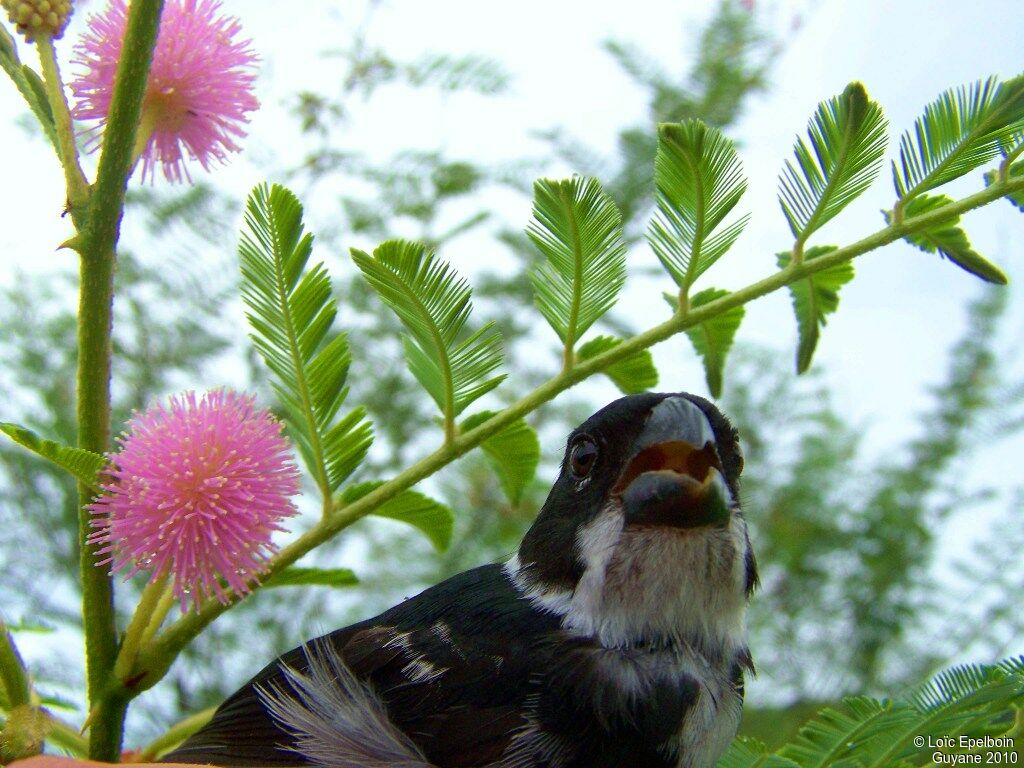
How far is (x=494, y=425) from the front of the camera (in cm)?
124

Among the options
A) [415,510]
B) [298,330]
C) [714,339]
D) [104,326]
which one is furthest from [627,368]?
[104,326]

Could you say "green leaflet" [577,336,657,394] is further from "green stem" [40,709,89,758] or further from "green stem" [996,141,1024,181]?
"green stem" [40,709,89,758]

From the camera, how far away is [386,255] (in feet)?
3.89

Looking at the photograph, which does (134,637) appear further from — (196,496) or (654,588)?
(654,588)

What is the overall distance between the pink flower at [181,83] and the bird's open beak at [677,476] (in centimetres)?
72

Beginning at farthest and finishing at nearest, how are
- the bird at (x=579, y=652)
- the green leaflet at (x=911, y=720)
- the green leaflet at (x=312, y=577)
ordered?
the green leaflet at (x=312, y=577), the bird at (x=579, y=652), the green leaflet at (x=911, y=720)

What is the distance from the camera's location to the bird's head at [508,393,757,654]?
132 cm

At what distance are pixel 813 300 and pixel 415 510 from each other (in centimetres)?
65

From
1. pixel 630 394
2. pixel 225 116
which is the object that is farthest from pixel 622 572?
pixel 225 116

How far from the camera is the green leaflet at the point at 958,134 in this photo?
3.68ft

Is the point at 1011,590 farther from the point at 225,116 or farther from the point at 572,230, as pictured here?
the point at 225,116

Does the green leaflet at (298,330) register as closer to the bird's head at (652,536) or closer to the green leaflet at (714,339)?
the bird's head at (652,536)

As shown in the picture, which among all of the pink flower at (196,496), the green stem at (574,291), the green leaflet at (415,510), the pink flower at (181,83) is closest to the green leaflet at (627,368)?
the green stem at (574,291)

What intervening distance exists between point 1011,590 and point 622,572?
275 cm
